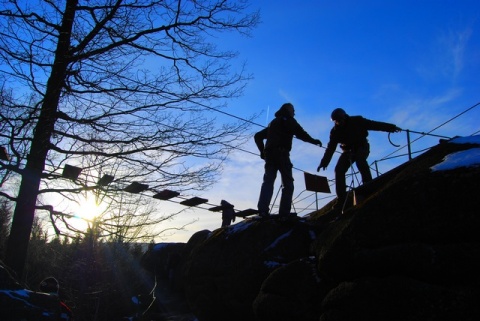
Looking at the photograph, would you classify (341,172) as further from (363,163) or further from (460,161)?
(460,161)

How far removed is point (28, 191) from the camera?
739 centimetres

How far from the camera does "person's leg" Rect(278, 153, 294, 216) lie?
7.29m

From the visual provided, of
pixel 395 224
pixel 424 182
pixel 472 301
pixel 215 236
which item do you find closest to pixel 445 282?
pixel 472 301

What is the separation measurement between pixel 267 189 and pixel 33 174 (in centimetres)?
401

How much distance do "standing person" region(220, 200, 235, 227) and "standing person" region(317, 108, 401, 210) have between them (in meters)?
4.18

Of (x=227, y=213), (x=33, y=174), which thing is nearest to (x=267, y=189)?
(x=227, y=213)

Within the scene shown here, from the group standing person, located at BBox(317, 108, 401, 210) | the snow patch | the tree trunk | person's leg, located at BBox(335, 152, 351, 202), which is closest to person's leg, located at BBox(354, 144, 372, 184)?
standing person, located at BBox(317, 108, 401, 210)

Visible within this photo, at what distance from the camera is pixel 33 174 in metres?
7.32

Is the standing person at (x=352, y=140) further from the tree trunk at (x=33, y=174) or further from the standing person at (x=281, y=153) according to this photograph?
the tree trunk at (x=33, y=174)

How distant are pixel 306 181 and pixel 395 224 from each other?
630cm

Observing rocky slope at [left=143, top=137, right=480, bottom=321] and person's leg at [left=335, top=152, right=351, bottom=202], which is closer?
rocky slope at [left=143, top=137, right=480, bottom=321]

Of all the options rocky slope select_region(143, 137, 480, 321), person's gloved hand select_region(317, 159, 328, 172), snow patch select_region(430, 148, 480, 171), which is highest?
person's gloved hand select_region(317, 159, 328, 172)

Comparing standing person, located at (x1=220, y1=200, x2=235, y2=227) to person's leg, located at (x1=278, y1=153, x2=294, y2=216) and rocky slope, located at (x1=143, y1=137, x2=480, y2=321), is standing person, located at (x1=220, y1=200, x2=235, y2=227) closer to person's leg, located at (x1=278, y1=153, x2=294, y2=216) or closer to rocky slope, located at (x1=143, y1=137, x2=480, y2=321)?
person's leg, located at (x1=278, y1=153, x2=294, y2=216)

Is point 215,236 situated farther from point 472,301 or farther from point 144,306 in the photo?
point 144,306
